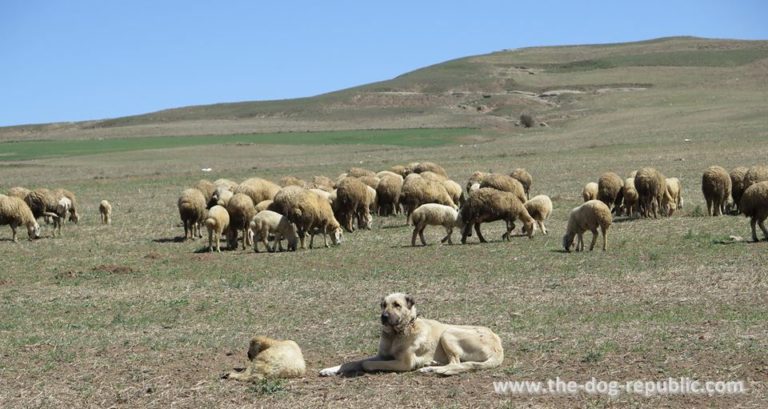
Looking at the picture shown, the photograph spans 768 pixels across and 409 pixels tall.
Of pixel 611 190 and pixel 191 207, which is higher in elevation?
pixel 191 207

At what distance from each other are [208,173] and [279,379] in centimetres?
3698

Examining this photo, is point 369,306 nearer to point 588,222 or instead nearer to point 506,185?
point 588,222

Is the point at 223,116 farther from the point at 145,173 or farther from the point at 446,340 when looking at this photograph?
the point at 446,340

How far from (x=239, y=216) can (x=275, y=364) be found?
12.1 meters

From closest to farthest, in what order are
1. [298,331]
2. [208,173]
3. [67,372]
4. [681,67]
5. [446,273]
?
A: [67,372] < [298,331] < [446,273] < [208,173] < [681,67]

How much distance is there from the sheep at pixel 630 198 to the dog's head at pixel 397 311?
14.9m

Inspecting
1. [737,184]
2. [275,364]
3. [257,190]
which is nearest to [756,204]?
[737,184]

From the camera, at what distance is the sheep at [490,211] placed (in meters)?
20.4

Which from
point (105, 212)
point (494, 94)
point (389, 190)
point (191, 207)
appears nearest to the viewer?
point (191, 207)

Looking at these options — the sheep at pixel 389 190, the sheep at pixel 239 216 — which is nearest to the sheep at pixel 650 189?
the sheep at pixel 389 190

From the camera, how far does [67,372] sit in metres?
10.6

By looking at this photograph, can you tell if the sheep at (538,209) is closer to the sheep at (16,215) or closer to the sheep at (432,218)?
the sheep at (432,218)

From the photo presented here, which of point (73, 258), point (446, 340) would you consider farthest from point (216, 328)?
point (73, 258)

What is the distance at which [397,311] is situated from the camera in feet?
31.3
